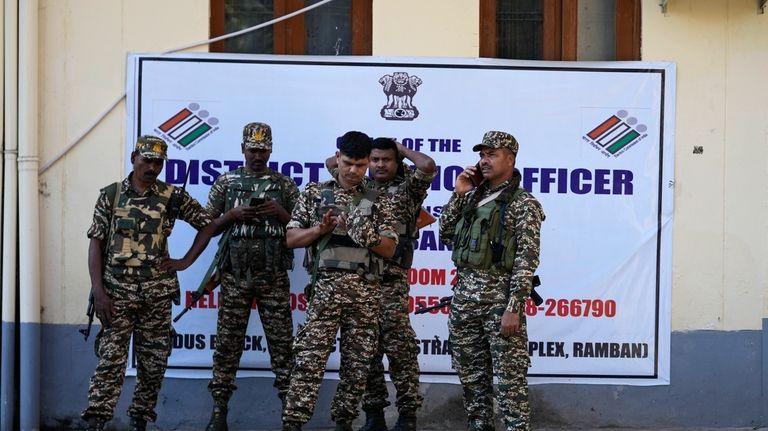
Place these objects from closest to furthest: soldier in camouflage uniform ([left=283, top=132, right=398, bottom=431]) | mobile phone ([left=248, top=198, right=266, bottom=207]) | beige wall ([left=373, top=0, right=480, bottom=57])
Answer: soldier in camouflage uniform ([left=283, top=132, right=398, bottom=431])
mobile phone ([left=248, top=198, right=266, bottom=207])
beige wall ([left=373, top=0, right=480, bottom=57])

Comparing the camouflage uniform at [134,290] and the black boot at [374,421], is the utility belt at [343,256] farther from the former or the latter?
the black boot at [374,421]

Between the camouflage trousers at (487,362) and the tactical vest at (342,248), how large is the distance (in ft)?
2.11

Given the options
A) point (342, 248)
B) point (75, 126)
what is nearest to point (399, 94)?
point (342, 248)

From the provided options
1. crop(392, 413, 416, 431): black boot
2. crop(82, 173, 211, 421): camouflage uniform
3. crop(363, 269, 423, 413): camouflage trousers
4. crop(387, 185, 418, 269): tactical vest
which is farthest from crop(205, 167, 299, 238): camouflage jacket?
crop(392, 413, 416, 431): black boot

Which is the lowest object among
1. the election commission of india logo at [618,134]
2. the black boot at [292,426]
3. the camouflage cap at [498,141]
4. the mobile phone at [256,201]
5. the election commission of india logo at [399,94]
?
the black boot at [292,426]

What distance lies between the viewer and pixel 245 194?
7.27m

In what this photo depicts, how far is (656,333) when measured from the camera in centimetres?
781

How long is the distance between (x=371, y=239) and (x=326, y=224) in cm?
28

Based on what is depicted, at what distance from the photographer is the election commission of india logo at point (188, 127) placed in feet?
25.4

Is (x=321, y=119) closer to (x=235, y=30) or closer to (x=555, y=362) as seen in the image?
(x=235, y=30)

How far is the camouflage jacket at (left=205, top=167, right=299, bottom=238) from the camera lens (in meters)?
7.23

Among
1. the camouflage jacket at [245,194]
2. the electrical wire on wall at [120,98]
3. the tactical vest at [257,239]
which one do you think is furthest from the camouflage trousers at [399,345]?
the electrical wire on wall at [120,98]

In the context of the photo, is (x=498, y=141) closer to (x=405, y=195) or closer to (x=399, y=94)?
(x=405, y=195)

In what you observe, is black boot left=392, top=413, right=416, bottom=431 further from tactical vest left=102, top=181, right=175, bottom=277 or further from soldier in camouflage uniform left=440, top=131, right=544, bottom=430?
tactical vest left=102, top=181, right=175, bottom=277
